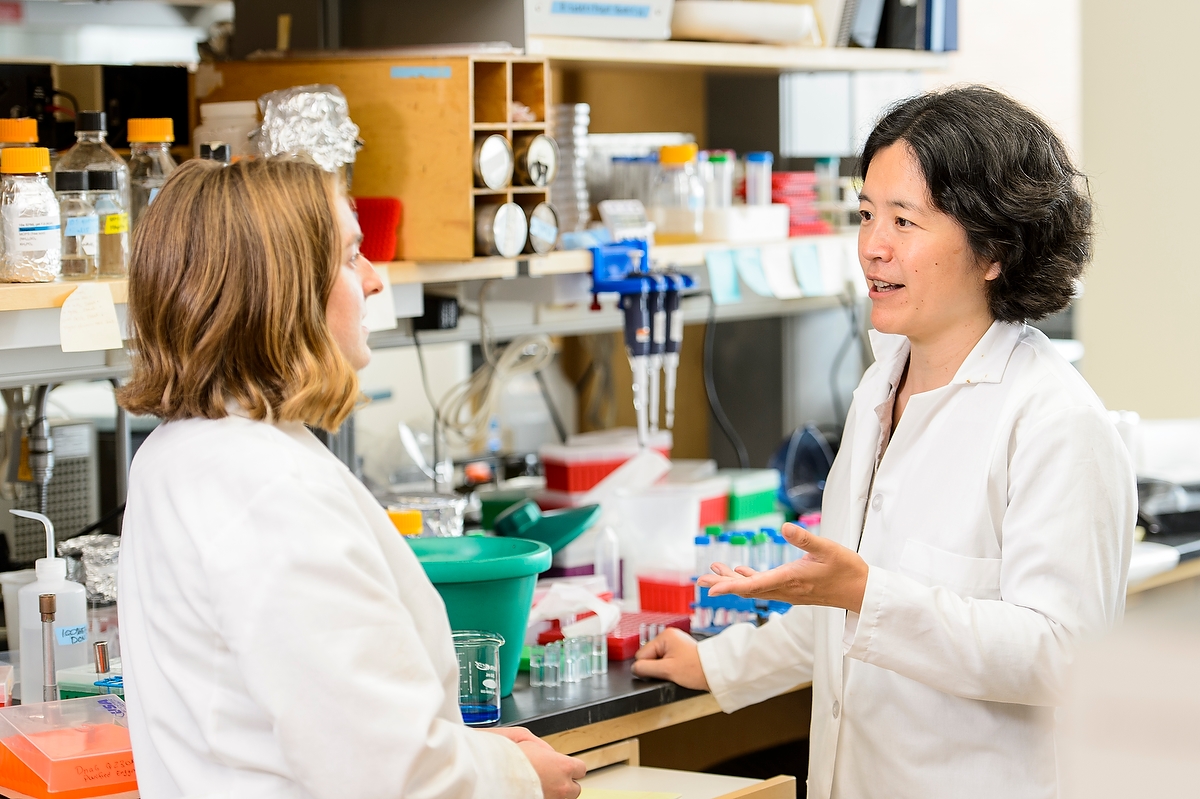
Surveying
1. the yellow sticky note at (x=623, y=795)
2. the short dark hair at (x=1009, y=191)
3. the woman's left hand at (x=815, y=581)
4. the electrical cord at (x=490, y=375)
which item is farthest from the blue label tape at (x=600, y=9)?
the yellow sticky note at (x=623, y=795)

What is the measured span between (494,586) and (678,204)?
1.11 m

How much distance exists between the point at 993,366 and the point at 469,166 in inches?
34.5

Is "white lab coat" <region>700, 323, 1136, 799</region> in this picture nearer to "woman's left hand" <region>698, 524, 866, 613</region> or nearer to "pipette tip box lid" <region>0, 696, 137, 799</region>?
"woman's left hand" <region>698, 524, 866, 613</region>

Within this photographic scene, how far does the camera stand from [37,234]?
1642 millimetres

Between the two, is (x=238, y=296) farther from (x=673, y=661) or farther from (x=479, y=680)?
(x=673, y=661)

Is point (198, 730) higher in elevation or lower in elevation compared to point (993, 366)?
lower

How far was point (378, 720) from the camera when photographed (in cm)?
107

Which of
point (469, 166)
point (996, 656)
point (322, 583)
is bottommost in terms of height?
point (996, 656)

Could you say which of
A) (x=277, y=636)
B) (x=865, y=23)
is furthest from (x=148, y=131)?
(x=865, y=23)

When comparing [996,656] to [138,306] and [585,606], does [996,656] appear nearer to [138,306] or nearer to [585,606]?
[585,606]

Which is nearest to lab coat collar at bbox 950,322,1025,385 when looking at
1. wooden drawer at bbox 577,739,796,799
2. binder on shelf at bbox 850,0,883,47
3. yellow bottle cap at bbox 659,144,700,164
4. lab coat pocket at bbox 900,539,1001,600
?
lab coat pocket at bbox 900,539,1001,600

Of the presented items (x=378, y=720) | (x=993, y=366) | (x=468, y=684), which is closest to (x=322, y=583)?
(x=378, y=720)

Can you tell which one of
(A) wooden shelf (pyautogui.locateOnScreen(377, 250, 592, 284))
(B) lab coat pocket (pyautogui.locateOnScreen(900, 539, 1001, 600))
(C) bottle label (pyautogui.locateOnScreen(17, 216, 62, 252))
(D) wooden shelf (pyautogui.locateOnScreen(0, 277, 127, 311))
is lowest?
(B) lab coat pocket (pyautogui.locateOnScreen(900, 539, 1001, 600))

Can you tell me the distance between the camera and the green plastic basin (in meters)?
1.71
